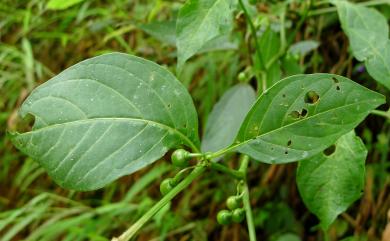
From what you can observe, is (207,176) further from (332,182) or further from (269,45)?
(332,182)

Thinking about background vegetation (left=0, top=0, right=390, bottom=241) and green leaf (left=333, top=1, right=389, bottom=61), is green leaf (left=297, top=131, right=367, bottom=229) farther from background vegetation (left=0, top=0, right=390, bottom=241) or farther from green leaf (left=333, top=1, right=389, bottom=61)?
background vegetation (left=0, top=0, right=390, bottom=241)

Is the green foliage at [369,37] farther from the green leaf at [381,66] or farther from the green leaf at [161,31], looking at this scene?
the green leaf at [161,31]

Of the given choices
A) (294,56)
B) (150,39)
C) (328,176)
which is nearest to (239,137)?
(328,176)

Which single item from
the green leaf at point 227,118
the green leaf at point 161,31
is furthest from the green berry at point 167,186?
the green leaf at point 161,31

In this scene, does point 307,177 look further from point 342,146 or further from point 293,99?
point 293,99

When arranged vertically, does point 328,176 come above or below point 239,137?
below

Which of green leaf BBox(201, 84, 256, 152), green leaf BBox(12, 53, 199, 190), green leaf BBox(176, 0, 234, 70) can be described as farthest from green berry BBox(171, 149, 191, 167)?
green leaf BBox(201, 84, 256, 152)
